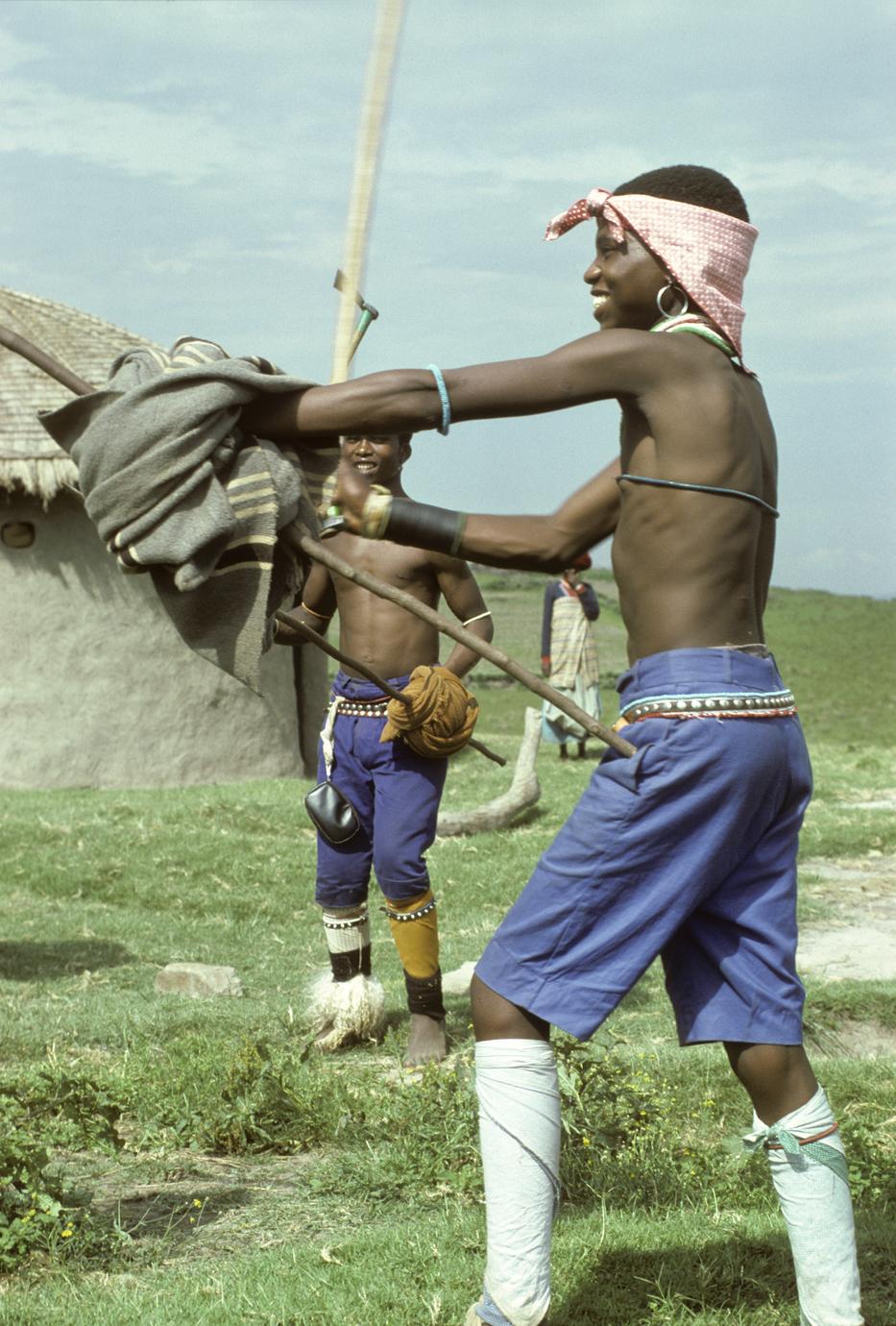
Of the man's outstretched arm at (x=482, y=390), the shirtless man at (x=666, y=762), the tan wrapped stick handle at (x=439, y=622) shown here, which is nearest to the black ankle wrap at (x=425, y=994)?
the shirtless man at (x=666, y=762)

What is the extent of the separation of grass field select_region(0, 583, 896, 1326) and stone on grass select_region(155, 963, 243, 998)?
15 centimetres

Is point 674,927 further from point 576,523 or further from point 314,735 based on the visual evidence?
point 314,735

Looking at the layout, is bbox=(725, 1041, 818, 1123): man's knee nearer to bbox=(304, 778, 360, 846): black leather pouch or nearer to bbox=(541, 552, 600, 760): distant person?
bbox=(304, 778, 360, 846): black leather pouch

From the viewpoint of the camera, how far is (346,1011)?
19.0ft

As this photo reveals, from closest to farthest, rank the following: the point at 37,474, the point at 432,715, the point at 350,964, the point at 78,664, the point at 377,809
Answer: the point at 432,715 < the point at 377,809 < the point at 350,964 < the point at 37,474 < the point at 78,664

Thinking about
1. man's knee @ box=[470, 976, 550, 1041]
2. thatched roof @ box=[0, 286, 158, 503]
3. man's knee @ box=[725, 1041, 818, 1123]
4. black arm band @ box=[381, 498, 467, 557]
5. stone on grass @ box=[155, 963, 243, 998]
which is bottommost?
stone on grass @ box=[155, 963, 243, 998]

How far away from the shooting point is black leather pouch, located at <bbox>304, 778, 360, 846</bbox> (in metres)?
5.75

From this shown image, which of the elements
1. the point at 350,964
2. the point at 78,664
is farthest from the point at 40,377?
the point at 350,964

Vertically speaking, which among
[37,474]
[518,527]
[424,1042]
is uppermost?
[37,474]

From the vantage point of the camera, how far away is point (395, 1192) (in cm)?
418

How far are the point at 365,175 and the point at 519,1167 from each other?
6.60 feet

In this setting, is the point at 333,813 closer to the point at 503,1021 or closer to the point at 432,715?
the point at 432,715

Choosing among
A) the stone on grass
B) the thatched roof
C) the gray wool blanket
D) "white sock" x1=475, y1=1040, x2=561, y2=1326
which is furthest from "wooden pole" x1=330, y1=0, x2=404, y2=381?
the thatched roof

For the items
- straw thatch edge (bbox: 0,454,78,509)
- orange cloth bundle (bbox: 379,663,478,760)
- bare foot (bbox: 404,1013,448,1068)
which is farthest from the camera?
straw thatch edge (bbox: 0,454,78,509)
